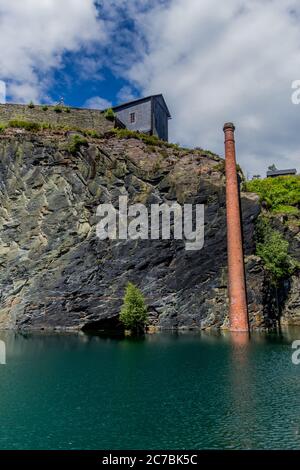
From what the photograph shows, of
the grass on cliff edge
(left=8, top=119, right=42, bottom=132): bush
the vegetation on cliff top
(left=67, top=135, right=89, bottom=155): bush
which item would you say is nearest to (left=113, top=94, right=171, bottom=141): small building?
(left=67, top=135, right=89, bottom=155): bush

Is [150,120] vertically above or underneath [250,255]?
above

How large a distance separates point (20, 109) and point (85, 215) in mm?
15451

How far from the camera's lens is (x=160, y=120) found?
52.7m

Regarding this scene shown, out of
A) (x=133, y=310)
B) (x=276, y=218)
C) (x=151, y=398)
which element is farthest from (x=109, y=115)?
(x=151, y=398)

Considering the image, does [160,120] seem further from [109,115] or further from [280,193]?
[280,193]

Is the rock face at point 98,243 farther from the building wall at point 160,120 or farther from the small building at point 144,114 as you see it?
the building wall at point 160,120

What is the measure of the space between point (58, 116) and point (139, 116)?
9322 millimetres

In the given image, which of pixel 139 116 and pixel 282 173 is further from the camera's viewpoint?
pixel 282 173

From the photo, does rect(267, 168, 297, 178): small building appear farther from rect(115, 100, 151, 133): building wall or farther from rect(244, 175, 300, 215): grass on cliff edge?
rect(115, 100, 151, 133): building wall

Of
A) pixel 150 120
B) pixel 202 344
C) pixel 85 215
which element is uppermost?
pixel 150 120

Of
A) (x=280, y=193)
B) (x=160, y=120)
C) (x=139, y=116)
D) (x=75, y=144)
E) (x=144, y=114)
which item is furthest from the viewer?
(x=280, y=193)

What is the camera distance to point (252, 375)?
2033cm
